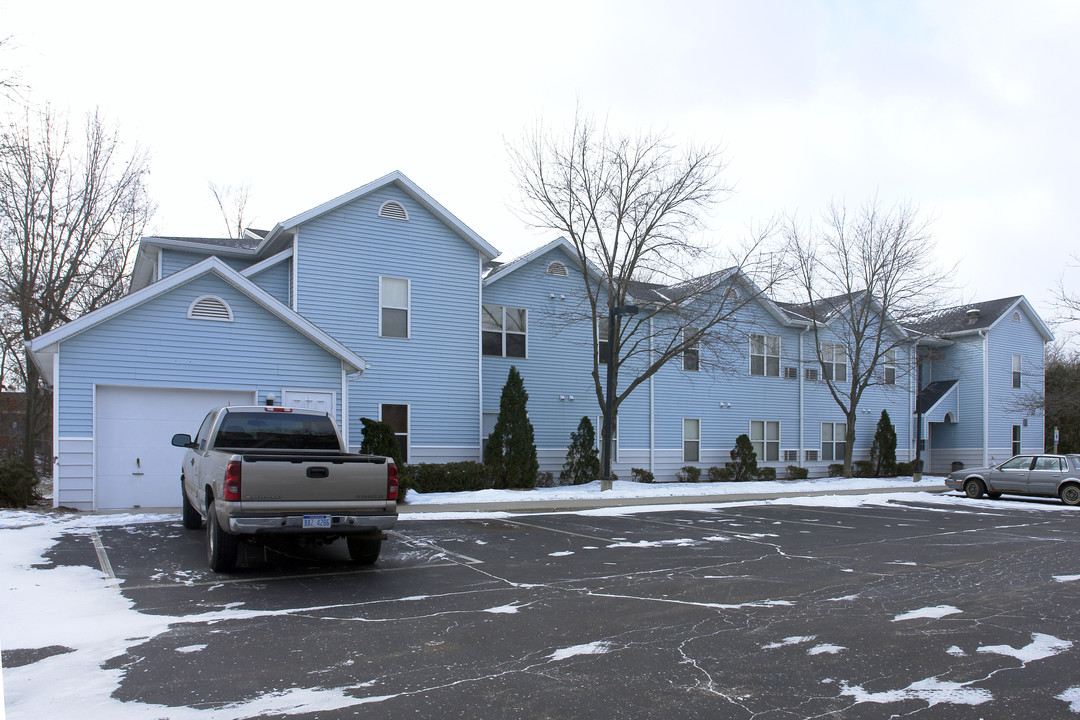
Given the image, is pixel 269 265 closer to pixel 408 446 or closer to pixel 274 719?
pixel 408 446

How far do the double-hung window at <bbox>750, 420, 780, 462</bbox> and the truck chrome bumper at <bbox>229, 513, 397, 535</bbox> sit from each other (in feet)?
75.5

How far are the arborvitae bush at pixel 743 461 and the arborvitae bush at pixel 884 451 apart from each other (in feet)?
22.3

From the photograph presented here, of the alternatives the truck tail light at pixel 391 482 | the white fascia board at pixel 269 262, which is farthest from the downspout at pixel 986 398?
the truck tail light at pixel 391 482

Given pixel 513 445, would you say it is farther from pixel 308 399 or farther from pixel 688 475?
pixel 688 475

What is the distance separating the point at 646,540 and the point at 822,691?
7433mm

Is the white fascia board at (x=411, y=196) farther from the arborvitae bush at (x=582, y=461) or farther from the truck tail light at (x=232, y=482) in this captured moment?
the truck tail light at (x=232, y=482)

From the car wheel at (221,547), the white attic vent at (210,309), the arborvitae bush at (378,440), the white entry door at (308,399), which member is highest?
the white attic vent at (210,309)

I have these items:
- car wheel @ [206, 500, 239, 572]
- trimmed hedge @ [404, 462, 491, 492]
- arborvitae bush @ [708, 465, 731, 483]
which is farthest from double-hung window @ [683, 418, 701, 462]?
car wheel @ [206, 500, 239, 572]

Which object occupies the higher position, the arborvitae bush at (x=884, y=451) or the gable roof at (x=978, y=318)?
the gable roof at (x=978, y=318)

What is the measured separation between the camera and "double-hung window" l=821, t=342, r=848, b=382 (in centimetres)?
3338

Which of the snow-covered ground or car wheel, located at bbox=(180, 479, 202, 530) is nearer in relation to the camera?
car wheel, located at bbox=(180, 479, 202, 530)

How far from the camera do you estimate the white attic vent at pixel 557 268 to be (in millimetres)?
25438

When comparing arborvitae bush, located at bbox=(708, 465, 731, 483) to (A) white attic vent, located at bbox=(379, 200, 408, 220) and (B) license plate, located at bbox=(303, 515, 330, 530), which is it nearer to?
(A) white attic vent, located at bbox=(379, 200, 408, 220)

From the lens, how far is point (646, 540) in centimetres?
1283
